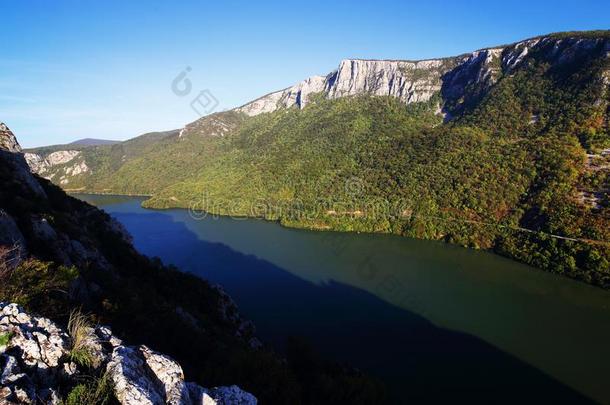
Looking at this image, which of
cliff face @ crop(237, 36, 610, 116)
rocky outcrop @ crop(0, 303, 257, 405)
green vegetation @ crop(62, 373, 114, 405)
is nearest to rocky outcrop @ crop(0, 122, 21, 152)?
rocky outcrop @ crop(0, 303, 257, 405)

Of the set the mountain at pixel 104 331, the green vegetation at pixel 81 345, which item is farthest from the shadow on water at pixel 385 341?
the green vegetation at pixel 81 345

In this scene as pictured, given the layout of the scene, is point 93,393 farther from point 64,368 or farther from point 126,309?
point 126,309

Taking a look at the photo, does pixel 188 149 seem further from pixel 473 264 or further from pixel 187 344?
pixel 187 344

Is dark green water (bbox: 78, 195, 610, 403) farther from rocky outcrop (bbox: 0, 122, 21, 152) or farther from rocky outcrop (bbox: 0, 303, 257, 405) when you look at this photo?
rocky outcrop (bbox: 0, 122, 21, 152)

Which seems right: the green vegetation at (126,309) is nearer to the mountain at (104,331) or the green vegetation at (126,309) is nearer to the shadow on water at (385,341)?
the mountain at (104,331)

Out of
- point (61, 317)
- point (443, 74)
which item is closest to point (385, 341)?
point (61, 317)
